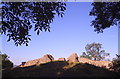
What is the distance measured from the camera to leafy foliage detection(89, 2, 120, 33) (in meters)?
14.0

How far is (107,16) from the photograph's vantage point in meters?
14.5

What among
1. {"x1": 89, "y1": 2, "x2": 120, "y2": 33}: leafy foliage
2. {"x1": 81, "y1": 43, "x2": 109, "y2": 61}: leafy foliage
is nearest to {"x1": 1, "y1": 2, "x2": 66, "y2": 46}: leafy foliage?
{"x1": 89, "y1": 2, "x2": 120, "y2": 33}: leafy foliage

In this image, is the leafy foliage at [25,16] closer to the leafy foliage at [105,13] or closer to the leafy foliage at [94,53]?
the leafy foliage at [105,13]

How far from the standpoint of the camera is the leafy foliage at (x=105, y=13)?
14000 millimetres

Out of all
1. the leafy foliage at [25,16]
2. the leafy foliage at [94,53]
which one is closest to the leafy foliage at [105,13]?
the leafy foliage at [25,16]

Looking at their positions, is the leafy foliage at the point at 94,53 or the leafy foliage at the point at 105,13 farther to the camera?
the leafy foliage at the point at 94,53

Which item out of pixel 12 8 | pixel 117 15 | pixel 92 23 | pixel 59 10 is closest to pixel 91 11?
pixel 92 23

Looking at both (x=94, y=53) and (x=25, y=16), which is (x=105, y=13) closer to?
(x=25, y=16)

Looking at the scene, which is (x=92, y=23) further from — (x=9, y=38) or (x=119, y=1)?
(x=9, y=38)

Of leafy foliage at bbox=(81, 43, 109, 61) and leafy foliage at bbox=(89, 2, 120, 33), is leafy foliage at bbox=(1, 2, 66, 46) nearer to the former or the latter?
leafy foliage at bbox=(89, 2, 120, 33)

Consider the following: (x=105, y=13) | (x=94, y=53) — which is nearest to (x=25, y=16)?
(x=105, y=13)

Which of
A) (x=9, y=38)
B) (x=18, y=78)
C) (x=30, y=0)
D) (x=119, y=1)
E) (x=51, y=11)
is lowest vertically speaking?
(x=18, y=78)

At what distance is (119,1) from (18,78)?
12934 mm

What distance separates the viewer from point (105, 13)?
14484 mm
